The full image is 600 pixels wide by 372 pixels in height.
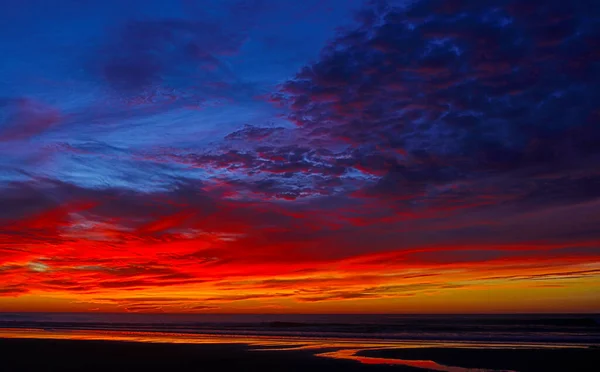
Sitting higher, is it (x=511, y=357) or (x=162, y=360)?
(x=162, y=360)

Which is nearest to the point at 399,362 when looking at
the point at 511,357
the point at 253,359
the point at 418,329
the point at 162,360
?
the point at 511,357

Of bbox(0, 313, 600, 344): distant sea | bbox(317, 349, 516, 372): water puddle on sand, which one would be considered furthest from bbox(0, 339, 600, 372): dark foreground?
bbox(0, 313, 600, 344): distant sea

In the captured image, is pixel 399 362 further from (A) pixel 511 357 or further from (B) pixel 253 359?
(B) pixel 253 359

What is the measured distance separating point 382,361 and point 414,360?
187cm

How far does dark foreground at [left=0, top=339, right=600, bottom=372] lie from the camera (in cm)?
2388

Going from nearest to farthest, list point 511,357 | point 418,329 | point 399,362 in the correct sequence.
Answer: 1. point 399,362
2. point 511,357
3. point 418,329

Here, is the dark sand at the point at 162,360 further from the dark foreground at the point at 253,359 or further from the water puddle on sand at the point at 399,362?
the water puddle on sand at the point at 399,362

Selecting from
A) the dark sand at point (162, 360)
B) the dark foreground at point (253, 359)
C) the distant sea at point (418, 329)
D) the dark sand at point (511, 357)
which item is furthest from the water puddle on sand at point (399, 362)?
the distant sea at point (418, 329)

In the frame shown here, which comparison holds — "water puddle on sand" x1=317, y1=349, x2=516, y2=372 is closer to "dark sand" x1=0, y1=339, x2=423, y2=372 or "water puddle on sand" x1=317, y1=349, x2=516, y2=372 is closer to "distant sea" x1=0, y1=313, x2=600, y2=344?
"dark sand" x1=0, y1=339, x2=423, y2=372

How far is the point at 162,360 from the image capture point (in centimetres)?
2717

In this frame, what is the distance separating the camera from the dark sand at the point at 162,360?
23859mm

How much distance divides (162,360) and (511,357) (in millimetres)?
19079

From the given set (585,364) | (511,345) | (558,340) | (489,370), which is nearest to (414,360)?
(489,370)

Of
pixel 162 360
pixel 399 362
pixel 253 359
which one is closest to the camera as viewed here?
pixel 399 362
